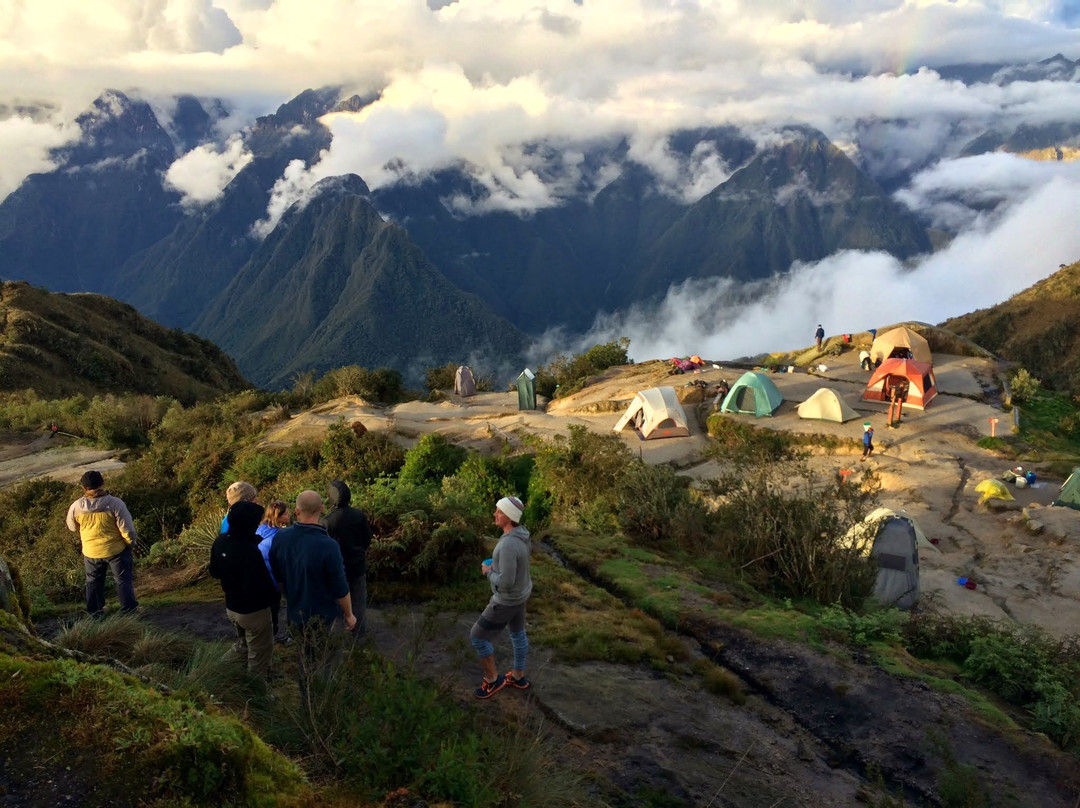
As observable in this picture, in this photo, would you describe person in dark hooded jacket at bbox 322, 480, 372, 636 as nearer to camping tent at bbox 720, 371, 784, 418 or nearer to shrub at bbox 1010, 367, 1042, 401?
camping tent at bbox 720, 371, 784, 418

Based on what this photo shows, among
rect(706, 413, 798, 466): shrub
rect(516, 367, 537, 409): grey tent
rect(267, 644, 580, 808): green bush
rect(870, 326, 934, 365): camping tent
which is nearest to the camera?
rect(267, 644, 580, 808): green bush

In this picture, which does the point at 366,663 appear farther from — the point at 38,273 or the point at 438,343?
the point at 38,273

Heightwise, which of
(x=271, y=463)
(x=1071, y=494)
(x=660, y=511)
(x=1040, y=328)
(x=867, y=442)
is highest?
(x=1040, y=328)

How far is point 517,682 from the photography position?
16.3 ft

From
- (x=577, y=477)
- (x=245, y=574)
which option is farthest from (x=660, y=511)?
(x=245, y=574)

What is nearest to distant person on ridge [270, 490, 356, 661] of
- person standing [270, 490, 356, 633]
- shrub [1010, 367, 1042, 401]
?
person standing [270, 490, 356, 633]

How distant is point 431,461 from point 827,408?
39.5ft

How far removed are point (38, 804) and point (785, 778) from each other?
409cm

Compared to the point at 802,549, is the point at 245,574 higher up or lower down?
higher up

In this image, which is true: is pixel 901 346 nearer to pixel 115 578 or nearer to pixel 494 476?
pixel 494 476

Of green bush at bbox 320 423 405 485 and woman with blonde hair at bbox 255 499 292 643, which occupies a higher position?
woman with blonde hair at bbox 255 499 292 643

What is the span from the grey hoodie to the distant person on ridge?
3.42 ft

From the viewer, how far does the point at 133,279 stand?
529ft

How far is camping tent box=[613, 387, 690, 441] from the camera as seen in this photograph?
19.1 metres
